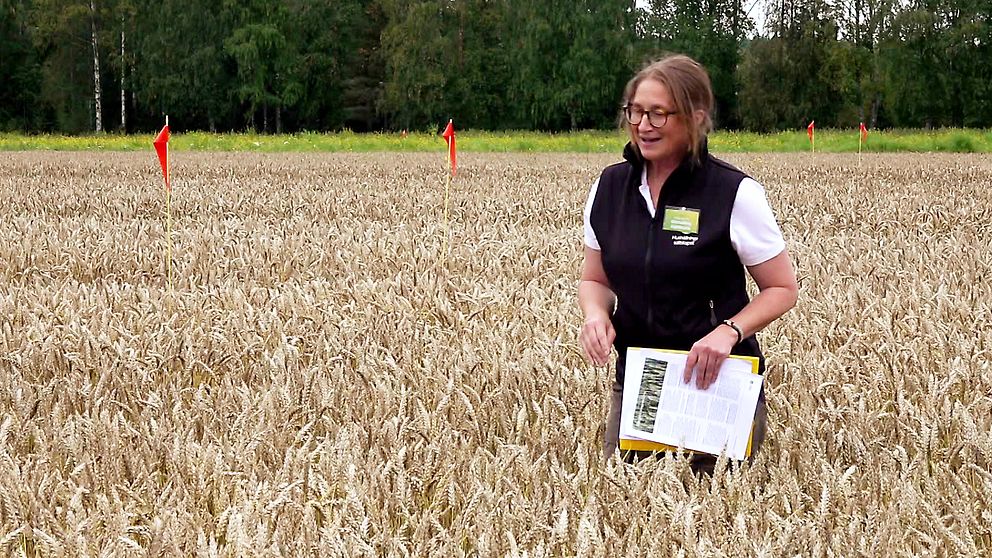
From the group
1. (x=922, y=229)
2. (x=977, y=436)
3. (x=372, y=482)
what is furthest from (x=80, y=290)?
(x=922, y=229)

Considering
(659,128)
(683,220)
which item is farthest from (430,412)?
(659,128)

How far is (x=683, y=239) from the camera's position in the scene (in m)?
3.08

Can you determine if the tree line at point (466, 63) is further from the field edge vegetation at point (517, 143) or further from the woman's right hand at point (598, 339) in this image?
the woman's right hand at point (598, 339)

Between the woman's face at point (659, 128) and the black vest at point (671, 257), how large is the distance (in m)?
0.07

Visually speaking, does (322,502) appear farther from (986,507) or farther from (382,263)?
(382,263)

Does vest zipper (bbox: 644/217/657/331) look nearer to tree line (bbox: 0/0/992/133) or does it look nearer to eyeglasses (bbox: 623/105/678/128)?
eyeglasses (bbox: 623/105/678/128)

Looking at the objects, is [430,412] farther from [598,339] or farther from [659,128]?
[659,128]

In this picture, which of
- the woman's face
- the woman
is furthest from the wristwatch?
the woman's face

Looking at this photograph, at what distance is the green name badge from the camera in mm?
3068

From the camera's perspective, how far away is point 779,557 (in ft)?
8.68

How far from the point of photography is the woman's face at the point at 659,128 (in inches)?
119

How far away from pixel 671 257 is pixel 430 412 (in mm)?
1383

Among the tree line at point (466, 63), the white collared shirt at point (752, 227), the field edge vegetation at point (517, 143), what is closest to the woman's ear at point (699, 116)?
the white collared shirt at point (752, 227)

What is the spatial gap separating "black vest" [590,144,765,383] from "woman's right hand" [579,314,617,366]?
0.13m
